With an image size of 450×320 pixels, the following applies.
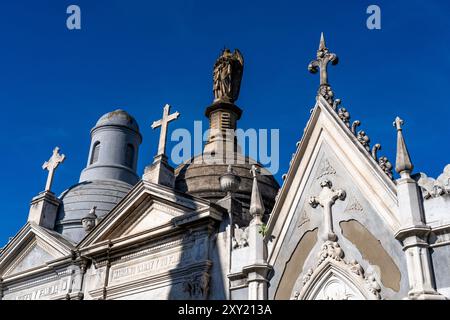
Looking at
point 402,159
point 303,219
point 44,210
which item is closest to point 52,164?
point 44,210

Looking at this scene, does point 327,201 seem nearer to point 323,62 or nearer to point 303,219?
point 303,219

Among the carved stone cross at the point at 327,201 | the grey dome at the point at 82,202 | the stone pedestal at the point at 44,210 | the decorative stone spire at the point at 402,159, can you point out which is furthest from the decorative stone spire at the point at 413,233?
the stone pedestal at the point at 44,210

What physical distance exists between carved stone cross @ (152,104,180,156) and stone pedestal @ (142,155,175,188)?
27 centimetres

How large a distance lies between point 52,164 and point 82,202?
2409 mm

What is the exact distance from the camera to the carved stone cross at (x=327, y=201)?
14172mm

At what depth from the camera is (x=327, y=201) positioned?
571 inches

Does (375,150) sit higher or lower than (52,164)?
lower

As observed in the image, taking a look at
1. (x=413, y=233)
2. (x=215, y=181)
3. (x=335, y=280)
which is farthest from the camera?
(x=215, y=181)

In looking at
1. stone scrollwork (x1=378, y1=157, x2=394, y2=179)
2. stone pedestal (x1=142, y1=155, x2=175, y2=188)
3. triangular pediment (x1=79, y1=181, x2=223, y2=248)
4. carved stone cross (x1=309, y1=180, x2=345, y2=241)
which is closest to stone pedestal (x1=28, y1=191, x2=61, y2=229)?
triangular pediment (x1=79, y1=181, x2=223, y2=248)

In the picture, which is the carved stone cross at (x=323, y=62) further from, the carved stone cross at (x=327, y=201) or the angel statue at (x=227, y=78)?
the angel statue at (x=227, y=78)

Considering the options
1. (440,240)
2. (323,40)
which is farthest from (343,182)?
(323,40)

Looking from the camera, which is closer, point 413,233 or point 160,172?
point 413,233

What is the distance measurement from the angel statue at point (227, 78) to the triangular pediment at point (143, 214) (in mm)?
7247

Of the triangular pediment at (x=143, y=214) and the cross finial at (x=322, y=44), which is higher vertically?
the cross finial at (x=322, y=44)
